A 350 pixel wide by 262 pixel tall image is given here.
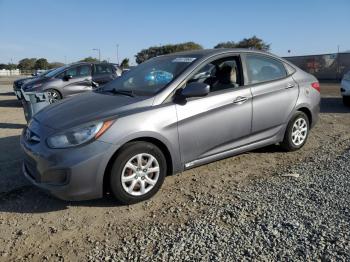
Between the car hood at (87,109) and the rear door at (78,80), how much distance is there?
8044 mm

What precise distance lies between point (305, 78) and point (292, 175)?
1870 millimetres

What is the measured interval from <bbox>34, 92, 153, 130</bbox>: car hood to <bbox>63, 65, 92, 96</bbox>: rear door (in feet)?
26.4

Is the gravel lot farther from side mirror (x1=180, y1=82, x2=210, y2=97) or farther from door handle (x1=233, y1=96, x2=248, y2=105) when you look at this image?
side mirror (x1=180, y1=82, x2=210, y2=97)

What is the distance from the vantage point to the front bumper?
364 cm

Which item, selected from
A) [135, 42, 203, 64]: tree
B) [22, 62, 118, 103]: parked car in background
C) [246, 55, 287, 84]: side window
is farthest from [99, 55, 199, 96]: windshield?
[135, 42, 203, 64]: tree

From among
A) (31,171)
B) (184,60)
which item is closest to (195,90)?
(184,60)

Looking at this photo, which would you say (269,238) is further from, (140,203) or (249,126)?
(249,126)

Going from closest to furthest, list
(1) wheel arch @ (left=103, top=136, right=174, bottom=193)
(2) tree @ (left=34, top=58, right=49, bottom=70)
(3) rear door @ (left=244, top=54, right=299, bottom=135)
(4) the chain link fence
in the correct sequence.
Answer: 1. (1) wheel arch @ (left=103, top=136, right=174, bottom=193)
2. (3) rear door @ (left=244, top=54, right=299, bottom=135)
3. (4) the chain link fence
4. (2) tree @ (left=34, top=58, right=49, bottom=70)

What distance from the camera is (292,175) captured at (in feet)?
15.9

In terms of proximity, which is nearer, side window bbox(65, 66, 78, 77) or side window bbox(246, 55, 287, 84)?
side window bbox(246, 55, 287, 84)

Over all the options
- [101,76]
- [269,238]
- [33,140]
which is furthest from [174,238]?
[101,76]

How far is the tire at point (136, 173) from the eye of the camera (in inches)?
151

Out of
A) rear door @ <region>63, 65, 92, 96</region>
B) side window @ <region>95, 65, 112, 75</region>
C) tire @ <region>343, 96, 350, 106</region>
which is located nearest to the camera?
tire @ <region>343, 96, 350, 106</region>

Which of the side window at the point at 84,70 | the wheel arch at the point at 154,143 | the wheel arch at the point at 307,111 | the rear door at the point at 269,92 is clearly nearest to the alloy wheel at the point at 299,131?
the wheel arch at the point at 307,111
